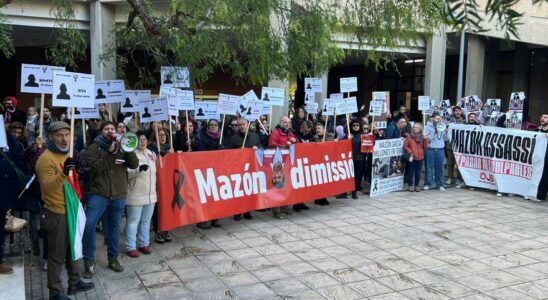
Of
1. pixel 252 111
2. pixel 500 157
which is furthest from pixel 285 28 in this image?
pixel 500 157

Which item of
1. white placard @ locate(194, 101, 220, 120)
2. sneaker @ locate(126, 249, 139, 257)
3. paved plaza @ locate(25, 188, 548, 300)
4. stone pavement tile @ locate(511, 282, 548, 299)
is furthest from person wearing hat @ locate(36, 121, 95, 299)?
stone pavement tile @ locate(511, 282, 548, 299)

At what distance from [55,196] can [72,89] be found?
65.2 inches

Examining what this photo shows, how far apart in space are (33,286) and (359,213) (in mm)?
5755

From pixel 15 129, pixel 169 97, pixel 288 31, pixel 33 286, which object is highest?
pixel 288 31

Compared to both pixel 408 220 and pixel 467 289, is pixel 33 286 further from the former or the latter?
pixel 408 220

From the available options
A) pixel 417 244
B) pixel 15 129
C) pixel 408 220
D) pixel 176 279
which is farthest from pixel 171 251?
pixel 408 220

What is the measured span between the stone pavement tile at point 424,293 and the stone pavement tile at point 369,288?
0.21m

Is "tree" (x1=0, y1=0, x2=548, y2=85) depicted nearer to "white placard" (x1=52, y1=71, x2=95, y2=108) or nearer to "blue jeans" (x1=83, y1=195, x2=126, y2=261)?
"white placard" (x1=52, y1=71, x2=95, y2=108)

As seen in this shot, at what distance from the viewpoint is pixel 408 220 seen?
875cm

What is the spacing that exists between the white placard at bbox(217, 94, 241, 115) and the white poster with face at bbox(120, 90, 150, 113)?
1697 millimetres

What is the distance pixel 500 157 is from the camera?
11.3 m

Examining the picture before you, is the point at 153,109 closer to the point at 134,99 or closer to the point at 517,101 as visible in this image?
the point at 134,99

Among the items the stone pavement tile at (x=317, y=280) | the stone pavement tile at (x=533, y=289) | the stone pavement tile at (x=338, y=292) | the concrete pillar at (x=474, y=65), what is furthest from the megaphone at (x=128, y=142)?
Result: the concrete pillar at (x=474, y=65)

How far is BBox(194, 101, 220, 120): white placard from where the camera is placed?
9.77 meters
